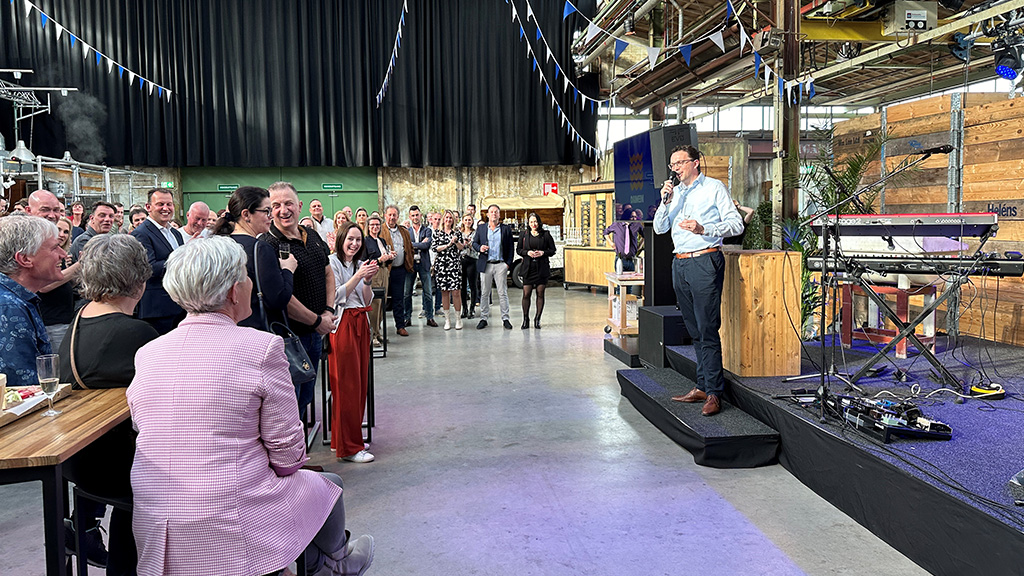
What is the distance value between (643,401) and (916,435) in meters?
2.09

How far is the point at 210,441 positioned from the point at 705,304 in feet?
10.8

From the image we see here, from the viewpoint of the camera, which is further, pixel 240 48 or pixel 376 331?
pixel 240 48

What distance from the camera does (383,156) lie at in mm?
16047

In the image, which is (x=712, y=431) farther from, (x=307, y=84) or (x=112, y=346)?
(x=307, y=84)

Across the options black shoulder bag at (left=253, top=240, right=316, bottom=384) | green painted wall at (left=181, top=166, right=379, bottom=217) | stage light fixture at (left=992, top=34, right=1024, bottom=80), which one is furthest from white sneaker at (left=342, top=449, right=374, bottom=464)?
green painted wall at (left=181, top=166, right=379, bottom=217)

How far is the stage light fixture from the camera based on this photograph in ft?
22.6

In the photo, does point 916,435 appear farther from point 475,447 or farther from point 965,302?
point 965,302

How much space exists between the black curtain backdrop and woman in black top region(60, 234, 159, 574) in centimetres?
1388

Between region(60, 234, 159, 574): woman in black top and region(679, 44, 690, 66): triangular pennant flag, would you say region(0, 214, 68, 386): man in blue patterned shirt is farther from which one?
region(679, 44, 690, 66): triangular pennant flag

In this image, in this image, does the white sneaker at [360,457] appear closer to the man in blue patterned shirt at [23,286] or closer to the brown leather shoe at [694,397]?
the man in blue patterned shirt at [23,286]

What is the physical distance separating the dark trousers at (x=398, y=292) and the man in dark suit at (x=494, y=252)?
3.29 ft

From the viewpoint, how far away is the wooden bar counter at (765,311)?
4.74m

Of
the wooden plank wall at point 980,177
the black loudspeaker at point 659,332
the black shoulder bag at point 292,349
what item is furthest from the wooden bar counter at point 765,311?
the black shoulder bag at point 292,349

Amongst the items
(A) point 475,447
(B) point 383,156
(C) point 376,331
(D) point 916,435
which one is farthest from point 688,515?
(B) point 383,156
